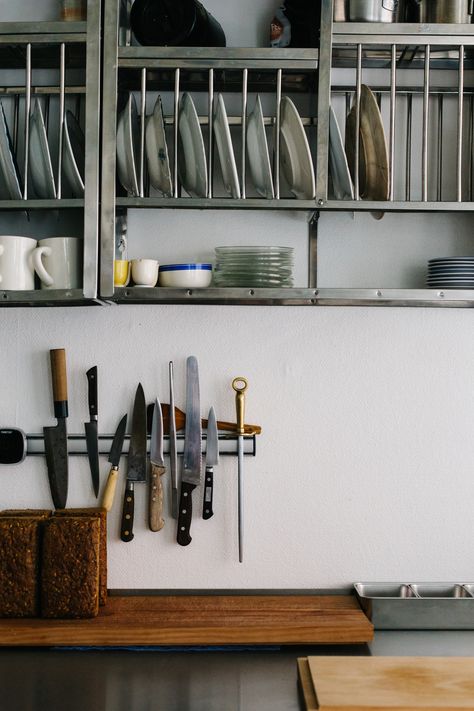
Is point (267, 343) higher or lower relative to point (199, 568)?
higher

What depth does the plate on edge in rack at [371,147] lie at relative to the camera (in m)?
1.89

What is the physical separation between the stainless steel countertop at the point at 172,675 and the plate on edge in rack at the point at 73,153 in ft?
3.48

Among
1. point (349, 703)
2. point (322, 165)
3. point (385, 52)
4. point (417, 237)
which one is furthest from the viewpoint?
point (417, 237)

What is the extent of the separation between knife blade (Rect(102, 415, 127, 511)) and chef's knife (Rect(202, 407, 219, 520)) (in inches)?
8.9

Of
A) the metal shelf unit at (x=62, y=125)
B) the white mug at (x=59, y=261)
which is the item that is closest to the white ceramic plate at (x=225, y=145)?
the metal shelf unit at (x=62, y=125)

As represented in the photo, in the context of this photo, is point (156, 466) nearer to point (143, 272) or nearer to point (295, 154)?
point (143, 272)

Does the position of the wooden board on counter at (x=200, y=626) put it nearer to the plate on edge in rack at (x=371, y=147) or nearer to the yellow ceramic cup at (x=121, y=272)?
the yellow ceramic cup at (x=121, y=272)

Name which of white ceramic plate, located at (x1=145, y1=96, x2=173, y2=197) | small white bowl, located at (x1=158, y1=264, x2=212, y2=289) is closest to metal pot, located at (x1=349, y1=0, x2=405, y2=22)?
white ceramic plate, located at (x1=145, y1=96, x2=173, y2=197)

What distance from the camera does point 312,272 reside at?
2.11 metres

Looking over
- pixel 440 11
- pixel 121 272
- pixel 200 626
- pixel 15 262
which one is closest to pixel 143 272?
pixel 121 272

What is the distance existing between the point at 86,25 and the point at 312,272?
0.81 meters

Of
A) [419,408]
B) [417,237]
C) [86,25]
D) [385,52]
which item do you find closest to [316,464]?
[419,408]

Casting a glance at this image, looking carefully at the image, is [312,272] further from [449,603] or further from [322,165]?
[449,603]

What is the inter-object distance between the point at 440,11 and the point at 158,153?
75 centimetres
